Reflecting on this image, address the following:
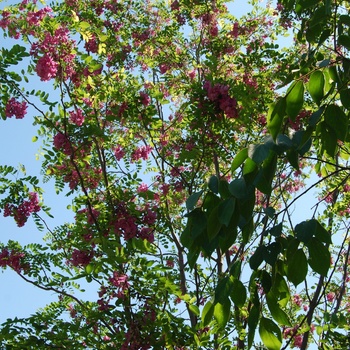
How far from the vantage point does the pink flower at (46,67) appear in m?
4.95

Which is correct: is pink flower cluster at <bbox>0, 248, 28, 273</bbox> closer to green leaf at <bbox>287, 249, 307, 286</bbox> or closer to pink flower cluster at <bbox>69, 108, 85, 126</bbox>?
pink flower cluster at <bbox>69, 108, 85, 126</bbox>

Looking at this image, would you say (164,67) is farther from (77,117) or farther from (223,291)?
(223,291)

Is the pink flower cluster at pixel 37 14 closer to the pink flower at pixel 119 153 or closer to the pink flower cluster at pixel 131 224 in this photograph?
the pink flower at pixel 119 153

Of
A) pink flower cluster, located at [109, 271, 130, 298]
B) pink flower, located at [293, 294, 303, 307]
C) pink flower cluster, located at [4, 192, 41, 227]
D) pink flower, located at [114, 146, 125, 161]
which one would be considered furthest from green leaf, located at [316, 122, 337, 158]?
pink flower, located at [293, 294, 303, 307]

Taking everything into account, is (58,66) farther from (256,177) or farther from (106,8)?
(256,177)

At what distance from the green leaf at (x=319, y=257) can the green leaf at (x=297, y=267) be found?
49mm

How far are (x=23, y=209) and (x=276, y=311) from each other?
15.8 ft

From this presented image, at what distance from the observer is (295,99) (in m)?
1.45

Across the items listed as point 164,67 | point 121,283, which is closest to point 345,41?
point 121,283

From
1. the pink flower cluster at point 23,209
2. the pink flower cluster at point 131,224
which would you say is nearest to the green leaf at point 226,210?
the pink flower cluster at point 131,224

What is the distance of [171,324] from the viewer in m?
4.14

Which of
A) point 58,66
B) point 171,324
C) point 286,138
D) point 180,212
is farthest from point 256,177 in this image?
point 180,212

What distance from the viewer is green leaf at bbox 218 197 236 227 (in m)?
1.33

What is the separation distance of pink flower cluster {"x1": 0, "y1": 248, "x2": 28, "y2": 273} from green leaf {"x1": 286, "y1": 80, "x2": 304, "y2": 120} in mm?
5002
